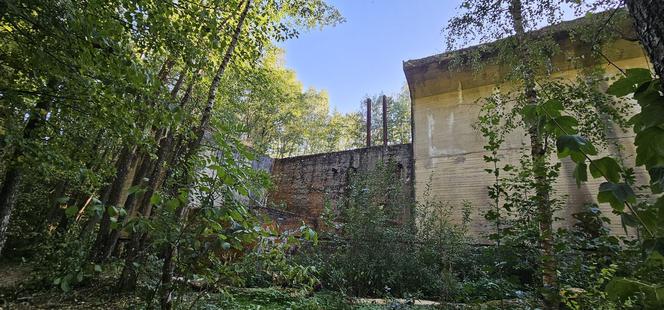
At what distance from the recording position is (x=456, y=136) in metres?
11.1

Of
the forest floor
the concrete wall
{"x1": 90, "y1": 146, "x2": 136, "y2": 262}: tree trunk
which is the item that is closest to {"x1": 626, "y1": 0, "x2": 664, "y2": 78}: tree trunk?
the forest floor

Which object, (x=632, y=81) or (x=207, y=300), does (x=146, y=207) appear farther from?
(x=632, y=81)

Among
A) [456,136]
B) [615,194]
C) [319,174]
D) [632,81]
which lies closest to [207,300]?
[615,194]

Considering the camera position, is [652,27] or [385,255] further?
[385,255]

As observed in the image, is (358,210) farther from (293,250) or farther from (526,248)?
(526,248)

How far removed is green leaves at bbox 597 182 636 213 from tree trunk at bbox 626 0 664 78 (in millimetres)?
238

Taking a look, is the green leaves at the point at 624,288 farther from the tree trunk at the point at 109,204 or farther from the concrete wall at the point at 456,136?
the concrete wall at the point at 456,136

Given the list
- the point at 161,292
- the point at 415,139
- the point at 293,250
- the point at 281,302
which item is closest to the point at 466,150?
the point at 415,139

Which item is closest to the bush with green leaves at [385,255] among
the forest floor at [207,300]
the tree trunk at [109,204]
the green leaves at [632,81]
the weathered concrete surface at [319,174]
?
the forest floor at [207,300]

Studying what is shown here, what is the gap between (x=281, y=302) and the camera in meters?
5.17

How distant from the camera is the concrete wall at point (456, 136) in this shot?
373 inches

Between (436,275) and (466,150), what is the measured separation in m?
6.04

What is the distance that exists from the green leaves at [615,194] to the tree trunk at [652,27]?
0.24m

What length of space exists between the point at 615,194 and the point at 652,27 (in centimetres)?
40
